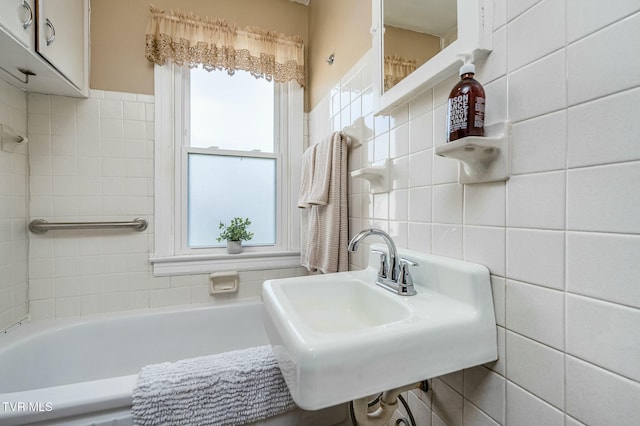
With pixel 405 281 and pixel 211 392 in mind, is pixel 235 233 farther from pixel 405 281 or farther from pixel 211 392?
pixel 405 281

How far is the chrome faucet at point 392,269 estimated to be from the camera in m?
0.79

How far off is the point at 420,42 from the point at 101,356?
2080 mm

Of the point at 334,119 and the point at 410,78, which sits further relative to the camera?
the point at 334,119

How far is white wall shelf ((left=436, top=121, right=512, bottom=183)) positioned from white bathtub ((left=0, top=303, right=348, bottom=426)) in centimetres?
90

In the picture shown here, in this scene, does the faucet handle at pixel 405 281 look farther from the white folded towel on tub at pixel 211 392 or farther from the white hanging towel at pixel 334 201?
the white hanging towel at pixel 334 201

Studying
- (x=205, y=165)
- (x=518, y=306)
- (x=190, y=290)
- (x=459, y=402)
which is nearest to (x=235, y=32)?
(x=205, y=165)

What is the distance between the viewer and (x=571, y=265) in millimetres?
507

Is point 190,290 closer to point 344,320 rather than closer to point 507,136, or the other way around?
point 344,320

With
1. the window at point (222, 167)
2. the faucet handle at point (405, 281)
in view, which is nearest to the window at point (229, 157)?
the window at point (222, 167)

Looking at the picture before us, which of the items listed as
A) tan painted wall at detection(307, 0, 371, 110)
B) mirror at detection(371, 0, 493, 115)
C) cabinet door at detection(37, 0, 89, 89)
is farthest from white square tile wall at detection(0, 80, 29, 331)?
mirror at detection(371, 0, 493, 115)

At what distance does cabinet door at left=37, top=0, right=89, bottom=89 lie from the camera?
45.6 inches

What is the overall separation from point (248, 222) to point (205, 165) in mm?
474

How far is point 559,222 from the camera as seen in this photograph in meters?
0.52

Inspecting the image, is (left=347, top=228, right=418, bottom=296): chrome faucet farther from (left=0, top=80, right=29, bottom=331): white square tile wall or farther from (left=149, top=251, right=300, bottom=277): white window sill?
(left=0, top=80, right=29, bottom=331): white square tile wall
